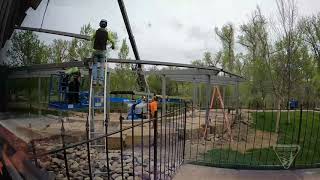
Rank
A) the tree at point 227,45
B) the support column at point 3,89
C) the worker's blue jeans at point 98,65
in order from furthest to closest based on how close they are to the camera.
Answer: the tree at point 227,45 → the worker's blue jeans at point 98,65 → the support column at point 3,89

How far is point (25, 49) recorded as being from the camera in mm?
2322

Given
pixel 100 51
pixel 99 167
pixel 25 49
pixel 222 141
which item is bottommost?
pixel 222 141

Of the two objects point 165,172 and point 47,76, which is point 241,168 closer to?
point 165,172

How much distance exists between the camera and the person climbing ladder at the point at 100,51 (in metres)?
7.09

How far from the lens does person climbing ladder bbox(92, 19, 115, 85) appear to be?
7.09m

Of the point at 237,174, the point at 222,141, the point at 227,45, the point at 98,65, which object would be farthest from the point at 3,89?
the point at 227,45

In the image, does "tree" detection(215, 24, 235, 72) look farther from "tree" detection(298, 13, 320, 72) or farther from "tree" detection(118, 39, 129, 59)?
"tree" detection(118, 39, 129, 59)

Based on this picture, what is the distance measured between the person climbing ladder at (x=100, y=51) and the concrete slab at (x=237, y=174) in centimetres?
261

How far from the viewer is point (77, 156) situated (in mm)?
5730

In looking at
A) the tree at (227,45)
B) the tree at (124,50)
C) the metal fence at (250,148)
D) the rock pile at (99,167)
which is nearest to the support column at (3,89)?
the rock pile at (99,167)

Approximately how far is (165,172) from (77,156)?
130cm

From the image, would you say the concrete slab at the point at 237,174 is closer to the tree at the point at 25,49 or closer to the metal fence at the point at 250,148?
the metal fence at the point at 250,148

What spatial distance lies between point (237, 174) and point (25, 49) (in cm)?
425

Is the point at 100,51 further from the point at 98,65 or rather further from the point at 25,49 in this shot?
the point at 25,49
